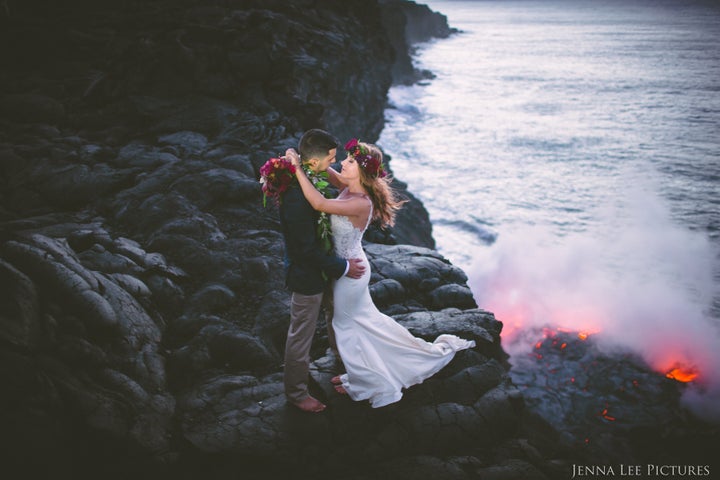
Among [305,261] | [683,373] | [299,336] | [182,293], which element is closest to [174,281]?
[182,293]

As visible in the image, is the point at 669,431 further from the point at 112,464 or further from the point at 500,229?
the point at 500,229

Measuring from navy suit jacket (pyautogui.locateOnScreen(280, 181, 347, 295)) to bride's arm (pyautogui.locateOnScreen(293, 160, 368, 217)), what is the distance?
61mm

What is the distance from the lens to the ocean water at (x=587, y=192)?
56.0 feet

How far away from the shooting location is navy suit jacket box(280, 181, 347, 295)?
3.65 m

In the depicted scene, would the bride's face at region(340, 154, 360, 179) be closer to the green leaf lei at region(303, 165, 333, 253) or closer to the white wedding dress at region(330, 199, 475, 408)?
the green leaf lei at region(303, 165, 333, 253)

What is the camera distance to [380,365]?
442cm

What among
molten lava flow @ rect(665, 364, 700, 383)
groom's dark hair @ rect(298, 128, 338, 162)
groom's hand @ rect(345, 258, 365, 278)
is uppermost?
groom's dark hair @ rect(298, 128, 338, 162)

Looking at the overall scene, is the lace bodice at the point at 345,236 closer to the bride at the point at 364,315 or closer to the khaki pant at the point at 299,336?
the bride at the point at 364,315

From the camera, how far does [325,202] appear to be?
12.1ft

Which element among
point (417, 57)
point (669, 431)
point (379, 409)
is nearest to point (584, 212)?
point (669, 431)

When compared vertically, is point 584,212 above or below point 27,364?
below

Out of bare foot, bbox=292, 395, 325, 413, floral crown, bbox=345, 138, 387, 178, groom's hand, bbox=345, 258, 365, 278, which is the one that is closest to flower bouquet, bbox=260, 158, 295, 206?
floral crown, bbox=345, 138, 387, 178

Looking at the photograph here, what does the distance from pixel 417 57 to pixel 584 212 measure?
264ft

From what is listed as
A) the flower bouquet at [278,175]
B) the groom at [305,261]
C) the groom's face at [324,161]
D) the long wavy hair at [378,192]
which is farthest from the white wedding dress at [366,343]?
the flower bouquet at [278,175]
